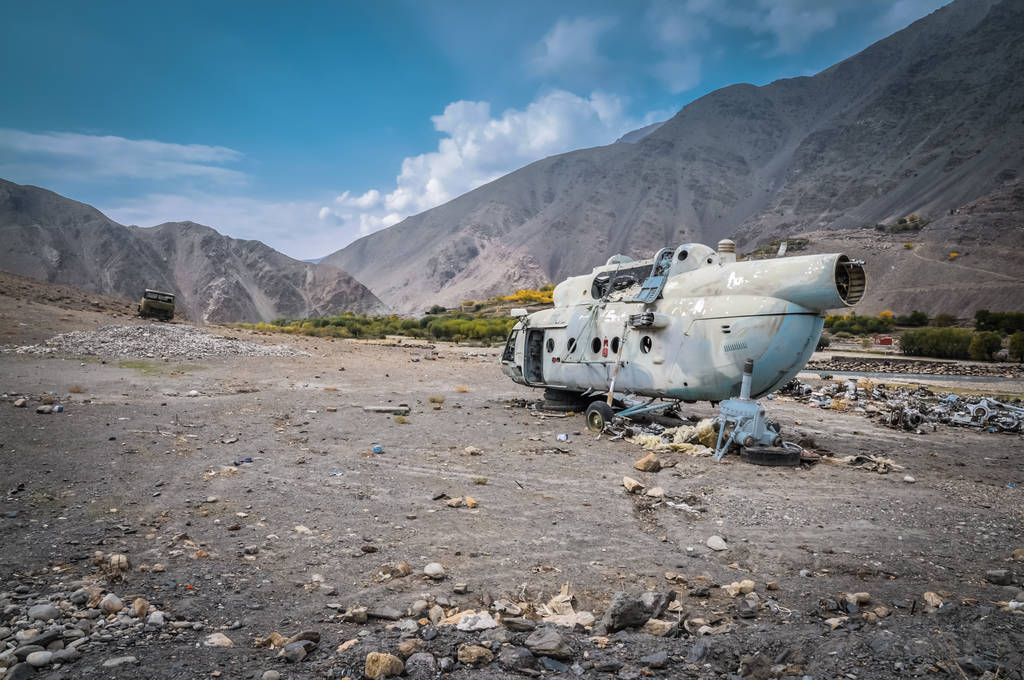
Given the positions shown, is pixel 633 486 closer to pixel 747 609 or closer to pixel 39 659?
pixel 747 609

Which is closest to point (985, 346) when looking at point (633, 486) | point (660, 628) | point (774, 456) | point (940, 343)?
point (940, 343)

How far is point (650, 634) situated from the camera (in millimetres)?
3316

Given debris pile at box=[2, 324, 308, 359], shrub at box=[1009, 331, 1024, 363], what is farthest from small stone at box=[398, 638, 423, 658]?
shrub at box=[1009, 331, 1024, 363]

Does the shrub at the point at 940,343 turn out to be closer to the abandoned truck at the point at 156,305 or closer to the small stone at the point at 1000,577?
the small stone at the point at 1000,577

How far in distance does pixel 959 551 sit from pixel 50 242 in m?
91.7

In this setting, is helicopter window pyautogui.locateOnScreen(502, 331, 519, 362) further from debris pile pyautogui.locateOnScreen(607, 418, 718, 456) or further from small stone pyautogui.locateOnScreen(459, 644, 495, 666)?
small stone pyautogui.locateOnScreen(459, 644, 495, 666)

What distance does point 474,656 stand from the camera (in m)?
2.98

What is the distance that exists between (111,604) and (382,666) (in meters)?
2.01

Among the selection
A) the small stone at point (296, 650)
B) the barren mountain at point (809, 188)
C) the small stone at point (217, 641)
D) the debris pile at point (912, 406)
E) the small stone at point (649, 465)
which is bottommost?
the small stone at point (217, 641)

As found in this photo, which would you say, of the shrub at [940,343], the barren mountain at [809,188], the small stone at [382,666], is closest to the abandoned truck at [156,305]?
the small stone at [382,666]

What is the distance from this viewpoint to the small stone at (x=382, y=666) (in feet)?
9.12

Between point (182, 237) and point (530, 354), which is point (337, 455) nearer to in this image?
point (530, 354)

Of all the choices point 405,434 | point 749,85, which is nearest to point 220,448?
point 405,434

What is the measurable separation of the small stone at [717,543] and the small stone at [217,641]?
3.97 m
